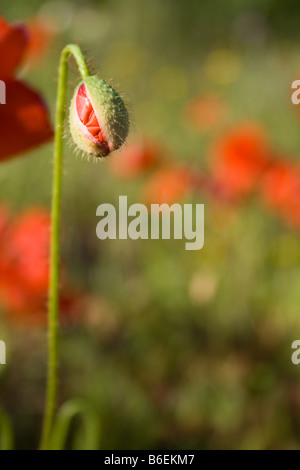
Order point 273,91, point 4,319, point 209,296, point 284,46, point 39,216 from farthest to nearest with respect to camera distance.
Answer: point 284,46 < point 273,91 < point 209,296 < point 4,319 < point 39,216

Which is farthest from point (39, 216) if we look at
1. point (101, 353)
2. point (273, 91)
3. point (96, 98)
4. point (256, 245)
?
point (273, 91)

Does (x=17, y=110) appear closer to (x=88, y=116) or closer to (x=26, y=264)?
(x=88, y=116)

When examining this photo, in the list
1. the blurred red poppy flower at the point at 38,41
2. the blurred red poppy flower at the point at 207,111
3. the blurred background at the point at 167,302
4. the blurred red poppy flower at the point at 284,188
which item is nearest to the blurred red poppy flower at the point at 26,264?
the blurred background at the point at 167,302

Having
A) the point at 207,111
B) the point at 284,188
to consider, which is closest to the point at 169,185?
the point at 284,188

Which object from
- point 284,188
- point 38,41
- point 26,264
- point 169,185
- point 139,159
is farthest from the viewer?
point 38,41

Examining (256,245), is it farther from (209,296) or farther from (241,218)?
(209,296)

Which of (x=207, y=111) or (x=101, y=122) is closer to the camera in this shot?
(x=101, y=122)
